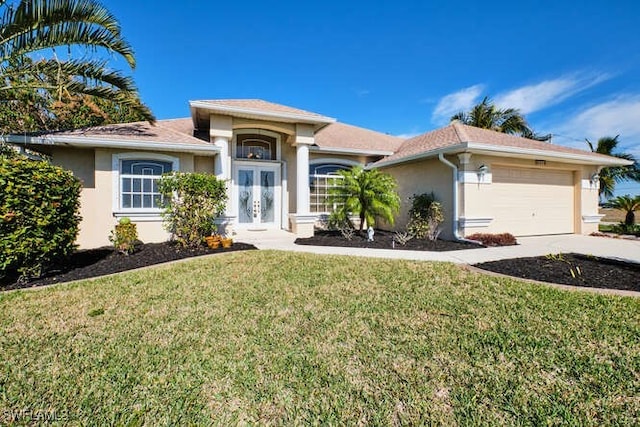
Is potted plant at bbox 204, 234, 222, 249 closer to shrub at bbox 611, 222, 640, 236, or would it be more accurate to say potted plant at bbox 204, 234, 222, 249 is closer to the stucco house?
the stucco house

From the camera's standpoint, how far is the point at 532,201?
452 inches

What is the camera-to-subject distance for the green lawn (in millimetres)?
2408

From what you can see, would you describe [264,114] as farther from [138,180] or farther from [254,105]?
[138,180]

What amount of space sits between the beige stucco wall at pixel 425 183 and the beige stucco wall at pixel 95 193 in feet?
31.8

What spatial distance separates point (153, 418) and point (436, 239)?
9955mm

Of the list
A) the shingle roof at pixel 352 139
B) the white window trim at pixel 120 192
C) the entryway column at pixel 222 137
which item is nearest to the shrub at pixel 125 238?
the white window trim at pixel 120 192

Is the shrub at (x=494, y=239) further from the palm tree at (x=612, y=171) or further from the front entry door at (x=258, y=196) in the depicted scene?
the palm tree at (x=612, y=171)

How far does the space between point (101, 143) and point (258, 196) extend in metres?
5.36

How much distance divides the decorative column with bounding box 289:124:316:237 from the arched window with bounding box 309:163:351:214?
221 cm

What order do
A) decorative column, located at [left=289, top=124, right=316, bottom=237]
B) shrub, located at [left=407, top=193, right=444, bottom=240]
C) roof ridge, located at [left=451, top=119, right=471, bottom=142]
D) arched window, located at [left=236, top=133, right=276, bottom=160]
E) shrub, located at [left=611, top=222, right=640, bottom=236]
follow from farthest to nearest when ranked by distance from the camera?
shrub, located at [left=611, top=222, right=640, bottom=236], arched window, located at [left=236, top=133, right=276, bottom=160], decorative column, located at [left=289, top=124, right=316, bottom=237], shrub, located at [left=407, top=193, right=444, bottom=240], roof ridge, located at [left=451, top=119, right=471, bottom=142]

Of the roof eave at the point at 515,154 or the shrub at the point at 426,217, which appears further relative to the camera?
the shrub at the point at 426,217

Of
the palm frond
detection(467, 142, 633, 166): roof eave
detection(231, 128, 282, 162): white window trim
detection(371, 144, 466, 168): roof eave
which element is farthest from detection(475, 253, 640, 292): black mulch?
the palm frond

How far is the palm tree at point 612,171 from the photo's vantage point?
746 inches

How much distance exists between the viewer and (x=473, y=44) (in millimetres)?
12180
